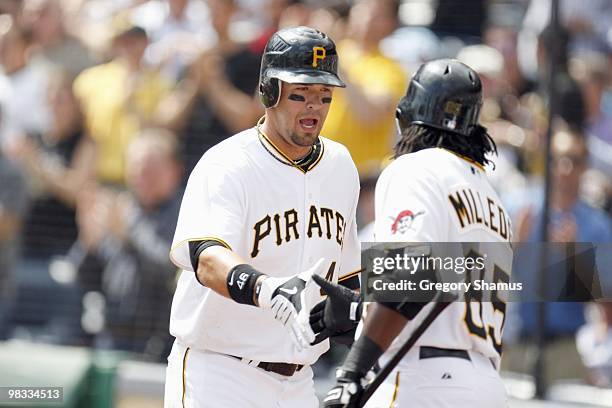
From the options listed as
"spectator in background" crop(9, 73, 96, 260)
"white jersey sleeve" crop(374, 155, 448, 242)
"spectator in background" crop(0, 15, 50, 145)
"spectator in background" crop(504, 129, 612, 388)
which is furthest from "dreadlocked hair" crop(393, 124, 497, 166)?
"spectator in background" crop(0, 15, 50, 145)

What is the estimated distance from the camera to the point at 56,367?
6.29 m

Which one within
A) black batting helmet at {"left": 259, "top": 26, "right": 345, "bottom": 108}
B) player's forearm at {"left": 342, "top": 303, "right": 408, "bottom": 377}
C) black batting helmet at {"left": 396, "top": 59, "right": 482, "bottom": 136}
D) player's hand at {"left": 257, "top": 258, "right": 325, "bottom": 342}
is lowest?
player's forearm at {"left": 342, "top": 303, "right": 408, "bottom": 377}

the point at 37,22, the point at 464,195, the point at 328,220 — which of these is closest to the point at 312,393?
the point at 328,220

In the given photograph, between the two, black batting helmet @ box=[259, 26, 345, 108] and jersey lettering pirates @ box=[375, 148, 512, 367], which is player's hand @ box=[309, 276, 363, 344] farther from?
black batting helmet @ box=[259, 26, 345, 108]

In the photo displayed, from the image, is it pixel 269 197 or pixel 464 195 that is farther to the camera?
pixel 269 197

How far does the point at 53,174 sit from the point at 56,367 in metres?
2.44

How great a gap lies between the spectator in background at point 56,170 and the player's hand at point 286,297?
4824mm

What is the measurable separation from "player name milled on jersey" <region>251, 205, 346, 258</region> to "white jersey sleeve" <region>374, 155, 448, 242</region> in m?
0.43

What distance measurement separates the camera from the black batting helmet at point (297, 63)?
4.14 meters

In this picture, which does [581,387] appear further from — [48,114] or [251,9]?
[48,114]

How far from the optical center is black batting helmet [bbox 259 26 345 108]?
→ 4.14 m

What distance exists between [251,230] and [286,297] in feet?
1.91

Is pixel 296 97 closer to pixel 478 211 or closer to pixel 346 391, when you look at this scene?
pixel 478 211

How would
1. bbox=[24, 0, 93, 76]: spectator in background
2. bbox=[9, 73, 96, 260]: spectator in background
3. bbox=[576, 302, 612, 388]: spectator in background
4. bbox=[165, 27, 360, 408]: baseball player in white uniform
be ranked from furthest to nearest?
1. bbox=[24, 0, 93, 76]: spectator in background
2. bbox=[9, 73, 96, 260]: spectator in background
3. bbox=[576, 302, 612, 388]: spectator in background
4. bbox=[165, 27, 360, 408]: baseball player in white uniform
